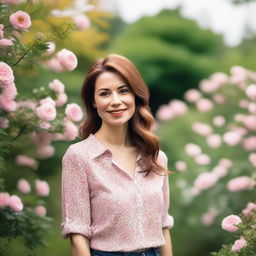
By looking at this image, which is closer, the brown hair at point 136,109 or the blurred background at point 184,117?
the brown hair at point 136,109

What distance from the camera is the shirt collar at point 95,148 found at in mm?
2943

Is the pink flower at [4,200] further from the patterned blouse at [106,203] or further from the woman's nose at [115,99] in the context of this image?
the woman's nose at [115,99]

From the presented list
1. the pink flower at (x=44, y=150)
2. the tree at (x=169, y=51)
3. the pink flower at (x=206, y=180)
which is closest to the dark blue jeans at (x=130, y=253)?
the pink flower at (x=44, y=150)

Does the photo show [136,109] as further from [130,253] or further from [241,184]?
[241,184]

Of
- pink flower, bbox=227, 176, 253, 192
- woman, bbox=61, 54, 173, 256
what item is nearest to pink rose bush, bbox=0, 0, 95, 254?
woman, bbox=61, 54, 173, 256

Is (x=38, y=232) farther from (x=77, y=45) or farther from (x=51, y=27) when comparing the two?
(x=77, y=45)

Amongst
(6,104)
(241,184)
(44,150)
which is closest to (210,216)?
(241,184)

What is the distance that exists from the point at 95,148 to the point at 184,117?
7.04 metres

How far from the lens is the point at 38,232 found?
4465 millimetres

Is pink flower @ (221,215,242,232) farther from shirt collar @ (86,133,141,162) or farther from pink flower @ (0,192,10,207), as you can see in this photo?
pink flower @ (0,192,10,207)

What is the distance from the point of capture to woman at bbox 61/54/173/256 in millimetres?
2861

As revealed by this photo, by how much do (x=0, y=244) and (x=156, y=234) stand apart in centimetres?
140

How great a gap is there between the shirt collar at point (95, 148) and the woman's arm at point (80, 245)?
348mm

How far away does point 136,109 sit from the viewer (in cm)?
A: 314
